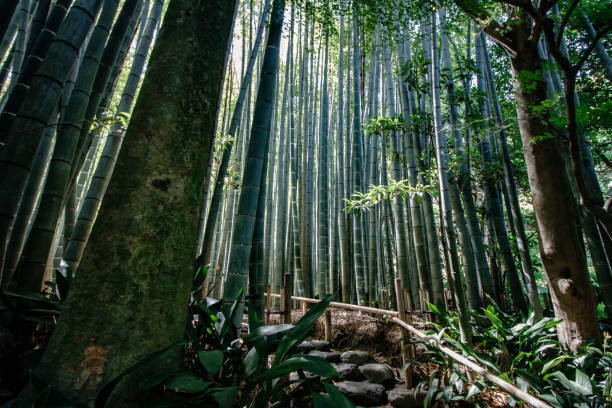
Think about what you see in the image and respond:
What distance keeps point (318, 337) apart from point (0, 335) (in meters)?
3.44

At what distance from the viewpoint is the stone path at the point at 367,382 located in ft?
7.10

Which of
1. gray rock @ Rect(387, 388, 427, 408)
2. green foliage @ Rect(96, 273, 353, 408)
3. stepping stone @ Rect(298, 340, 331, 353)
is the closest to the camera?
green foliage @ Rect(96, 273, 353, 408)

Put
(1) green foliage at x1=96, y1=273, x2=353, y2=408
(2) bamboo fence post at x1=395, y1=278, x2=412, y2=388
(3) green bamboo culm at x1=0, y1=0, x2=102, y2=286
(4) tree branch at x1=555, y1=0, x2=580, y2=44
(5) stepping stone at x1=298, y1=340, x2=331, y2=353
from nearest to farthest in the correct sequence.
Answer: (1) green foliage at x1=96, y1=273, x2=353, y2=408, (3) green bamboo culm at x1=0, y1=0, x2=102, y2=286, (4) tree branch at x1=555, y1=0, x2=580, y2=44, (2) bamboo fence post at x1=395, y1=278, x2=412, y2=388, (5) stepping stone at x1=298, y1=340, x2=331, y2=353

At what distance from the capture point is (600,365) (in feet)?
5.66

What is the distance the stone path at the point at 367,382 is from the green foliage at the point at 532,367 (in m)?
0.22

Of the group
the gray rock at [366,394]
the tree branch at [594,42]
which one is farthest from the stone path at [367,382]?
the tree branch at [594,42]

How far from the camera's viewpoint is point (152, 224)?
0.89m

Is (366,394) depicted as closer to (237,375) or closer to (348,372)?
(348,372)

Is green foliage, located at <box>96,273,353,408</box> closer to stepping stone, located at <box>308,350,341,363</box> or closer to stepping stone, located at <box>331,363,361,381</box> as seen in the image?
stepping stone, located at <box>331,363,361,381</box>

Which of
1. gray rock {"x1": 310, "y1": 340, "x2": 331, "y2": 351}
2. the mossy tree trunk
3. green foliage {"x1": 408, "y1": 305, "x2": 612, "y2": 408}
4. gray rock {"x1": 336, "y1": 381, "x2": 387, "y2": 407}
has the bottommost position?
gray rock {"x1": 336, "y1": 381, "x2": 387, "y2": 407}

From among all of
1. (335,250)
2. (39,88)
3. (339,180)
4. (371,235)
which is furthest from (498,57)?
(39,88)

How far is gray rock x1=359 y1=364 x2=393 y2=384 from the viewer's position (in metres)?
2.52

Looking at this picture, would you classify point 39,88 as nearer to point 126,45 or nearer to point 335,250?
point 126,45

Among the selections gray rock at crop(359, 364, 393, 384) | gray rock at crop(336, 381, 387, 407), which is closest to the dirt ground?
gray rock at crop(359, 364, 393, 384)
